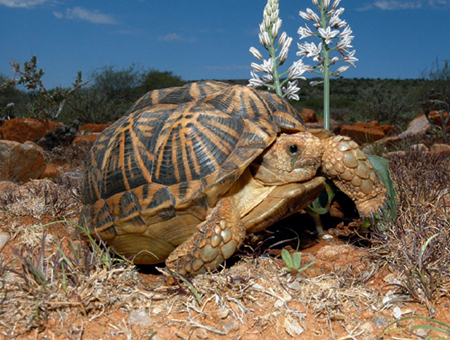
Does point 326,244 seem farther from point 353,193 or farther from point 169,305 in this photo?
point 169,305

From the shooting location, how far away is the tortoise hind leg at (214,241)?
2.16 m

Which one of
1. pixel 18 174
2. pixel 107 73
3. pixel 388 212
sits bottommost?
pixel 18 174

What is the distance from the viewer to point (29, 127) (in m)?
9.62

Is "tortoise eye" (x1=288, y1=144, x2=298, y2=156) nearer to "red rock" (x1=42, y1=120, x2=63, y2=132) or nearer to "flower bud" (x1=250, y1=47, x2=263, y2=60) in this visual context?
"flower bud" (x1=250, y1=47, x2=263, y2=60)

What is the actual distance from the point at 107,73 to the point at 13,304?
66.8 feet

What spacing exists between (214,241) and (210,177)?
0.38 m

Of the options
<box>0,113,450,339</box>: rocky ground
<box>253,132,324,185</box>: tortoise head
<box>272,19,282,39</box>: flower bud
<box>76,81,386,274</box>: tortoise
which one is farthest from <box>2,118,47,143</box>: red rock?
<box>253,132,324,185</box>: tortoise head

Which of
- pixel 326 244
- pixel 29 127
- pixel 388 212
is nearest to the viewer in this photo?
pixel 388 212

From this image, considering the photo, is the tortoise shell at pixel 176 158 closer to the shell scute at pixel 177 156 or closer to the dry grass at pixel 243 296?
the shell scute at pixel 177 156

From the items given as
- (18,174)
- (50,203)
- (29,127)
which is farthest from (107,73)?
(50,203)

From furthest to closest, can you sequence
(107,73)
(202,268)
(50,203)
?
(107,73) → (50,203) → (202,268)

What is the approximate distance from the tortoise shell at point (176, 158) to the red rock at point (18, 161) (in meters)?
3.90

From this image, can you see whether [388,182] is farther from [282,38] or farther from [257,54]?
[257,54]

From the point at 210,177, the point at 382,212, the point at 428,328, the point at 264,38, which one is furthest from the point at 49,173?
the point at 428,328
